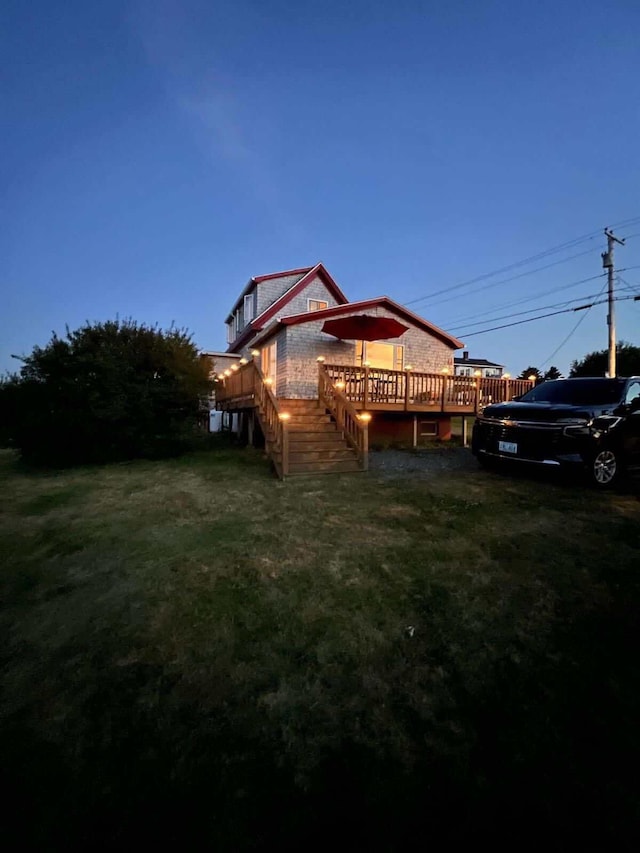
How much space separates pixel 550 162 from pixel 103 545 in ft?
278

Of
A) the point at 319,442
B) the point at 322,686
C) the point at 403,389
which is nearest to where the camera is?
the point at 322,686

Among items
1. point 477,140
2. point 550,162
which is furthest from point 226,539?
point 550,162

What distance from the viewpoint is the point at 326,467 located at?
7902 millimetres

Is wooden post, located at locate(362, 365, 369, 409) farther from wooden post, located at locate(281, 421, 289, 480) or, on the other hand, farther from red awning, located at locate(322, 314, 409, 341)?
wooden post, located at locate(281, 421, 289, 480)

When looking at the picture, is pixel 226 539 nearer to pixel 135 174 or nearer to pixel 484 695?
pixel 484 695

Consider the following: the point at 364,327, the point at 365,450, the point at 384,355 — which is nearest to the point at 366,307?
the point at 384,355

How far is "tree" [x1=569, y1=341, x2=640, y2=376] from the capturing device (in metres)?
32.4

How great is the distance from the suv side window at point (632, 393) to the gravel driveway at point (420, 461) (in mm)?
2930

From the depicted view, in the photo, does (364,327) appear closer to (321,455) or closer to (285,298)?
(321,455)

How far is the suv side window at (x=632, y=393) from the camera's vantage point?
259 inches

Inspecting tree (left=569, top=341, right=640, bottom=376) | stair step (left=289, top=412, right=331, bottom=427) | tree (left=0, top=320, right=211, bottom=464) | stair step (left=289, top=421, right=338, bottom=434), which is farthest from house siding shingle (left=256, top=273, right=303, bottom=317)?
tree (left=569, top=341, right=640, bottom=376)

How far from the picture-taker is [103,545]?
412 centimetres

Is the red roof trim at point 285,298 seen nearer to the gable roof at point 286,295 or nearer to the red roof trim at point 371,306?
the gable roof at point 286,295

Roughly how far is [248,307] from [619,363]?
3384 centimetres
